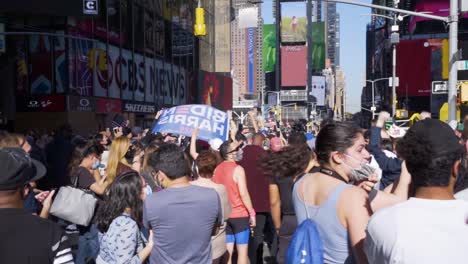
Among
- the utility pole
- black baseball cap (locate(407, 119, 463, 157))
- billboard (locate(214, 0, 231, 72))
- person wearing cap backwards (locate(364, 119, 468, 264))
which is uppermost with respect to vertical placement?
billboard (locate(214, 0, 231, 72))

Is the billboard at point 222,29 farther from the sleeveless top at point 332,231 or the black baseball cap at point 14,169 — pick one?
the black baseball cap at point 14,169

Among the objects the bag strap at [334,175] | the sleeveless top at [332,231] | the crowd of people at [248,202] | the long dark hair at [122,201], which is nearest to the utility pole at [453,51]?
the crowd of people at [248,202]

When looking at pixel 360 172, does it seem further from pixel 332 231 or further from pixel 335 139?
pixel 332 231

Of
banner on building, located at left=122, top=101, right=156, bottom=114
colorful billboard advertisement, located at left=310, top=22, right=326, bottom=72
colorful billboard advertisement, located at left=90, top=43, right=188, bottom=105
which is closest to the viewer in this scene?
colorful billboard advertisement, located at left=90, top=43, right=188, bottom=105

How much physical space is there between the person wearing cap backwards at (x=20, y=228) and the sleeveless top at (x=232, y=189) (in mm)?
4500

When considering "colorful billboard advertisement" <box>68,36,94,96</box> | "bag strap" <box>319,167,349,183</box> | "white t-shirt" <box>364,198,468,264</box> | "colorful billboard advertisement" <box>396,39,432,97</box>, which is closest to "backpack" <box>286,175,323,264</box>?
"bag strap" <box>319,167,349,183</box>

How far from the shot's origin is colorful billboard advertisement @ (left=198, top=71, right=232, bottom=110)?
5275cm


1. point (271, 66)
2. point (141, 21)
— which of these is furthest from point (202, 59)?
point (271, 66)

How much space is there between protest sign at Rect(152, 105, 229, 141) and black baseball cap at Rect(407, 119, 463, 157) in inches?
260

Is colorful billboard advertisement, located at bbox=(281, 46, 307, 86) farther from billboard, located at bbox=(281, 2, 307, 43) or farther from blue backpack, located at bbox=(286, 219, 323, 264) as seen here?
blue backpack, located at bbox=(286, 219, 323, 264)

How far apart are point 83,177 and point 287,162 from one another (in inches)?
92.5

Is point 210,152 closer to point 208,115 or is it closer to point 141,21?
point 208,115

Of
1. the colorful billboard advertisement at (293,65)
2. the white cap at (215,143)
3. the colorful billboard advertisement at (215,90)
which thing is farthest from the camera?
the colorful billboard advertisement at (293,65)

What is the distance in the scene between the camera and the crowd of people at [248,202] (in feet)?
9.07
